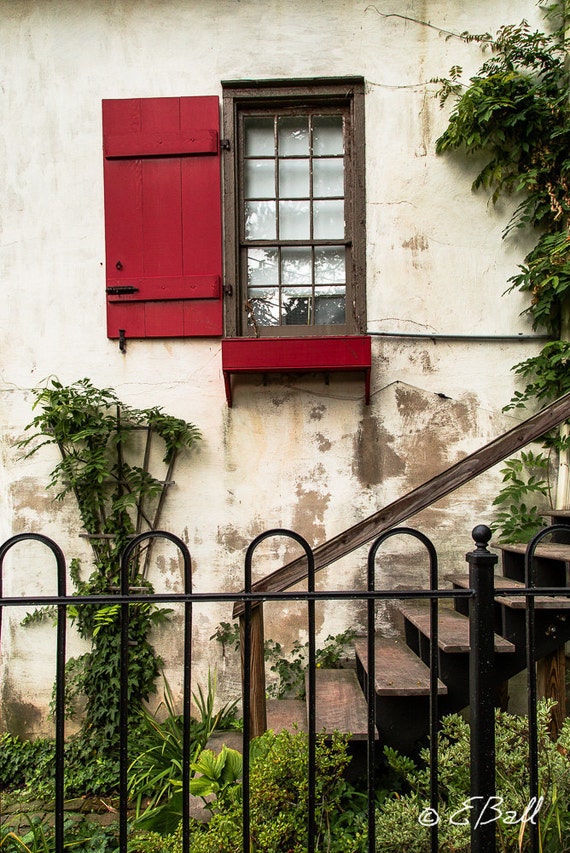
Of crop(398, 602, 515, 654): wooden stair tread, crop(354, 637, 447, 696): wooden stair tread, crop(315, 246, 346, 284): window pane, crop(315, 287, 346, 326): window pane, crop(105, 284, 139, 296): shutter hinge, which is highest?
crop(315, 246, 346, 284): window pane

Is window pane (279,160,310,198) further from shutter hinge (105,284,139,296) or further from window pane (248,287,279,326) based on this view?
shutter hinge (105,284,139,296)

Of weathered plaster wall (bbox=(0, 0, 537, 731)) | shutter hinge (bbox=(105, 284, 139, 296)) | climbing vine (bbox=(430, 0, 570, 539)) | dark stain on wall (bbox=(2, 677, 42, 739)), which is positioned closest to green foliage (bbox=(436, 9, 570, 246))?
climbing vine (bbox=(430, 0, 570, 539))

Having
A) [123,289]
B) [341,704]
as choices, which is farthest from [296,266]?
[341,704]

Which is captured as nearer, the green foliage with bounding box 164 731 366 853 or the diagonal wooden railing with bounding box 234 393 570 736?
the green foliage with bounding box 164 731 366 853

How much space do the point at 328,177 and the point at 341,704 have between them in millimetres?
3389

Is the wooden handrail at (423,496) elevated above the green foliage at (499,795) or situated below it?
above

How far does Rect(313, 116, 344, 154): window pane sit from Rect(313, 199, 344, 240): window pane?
1.23 feet

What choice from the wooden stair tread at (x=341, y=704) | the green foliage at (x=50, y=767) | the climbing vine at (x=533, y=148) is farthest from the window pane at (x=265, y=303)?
the green foliage at (x=50, y=767)

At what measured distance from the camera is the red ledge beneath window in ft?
11.4

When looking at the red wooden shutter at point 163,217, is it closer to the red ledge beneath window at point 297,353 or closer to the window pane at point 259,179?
the window pane at point 259,179

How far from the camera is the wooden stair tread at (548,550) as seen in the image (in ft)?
8.49

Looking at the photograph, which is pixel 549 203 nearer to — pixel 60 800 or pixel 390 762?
pixel 390 762

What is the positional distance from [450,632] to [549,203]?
2.81 m

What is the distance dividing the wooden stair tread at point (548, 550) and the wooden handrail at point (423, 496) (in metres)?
0.50
